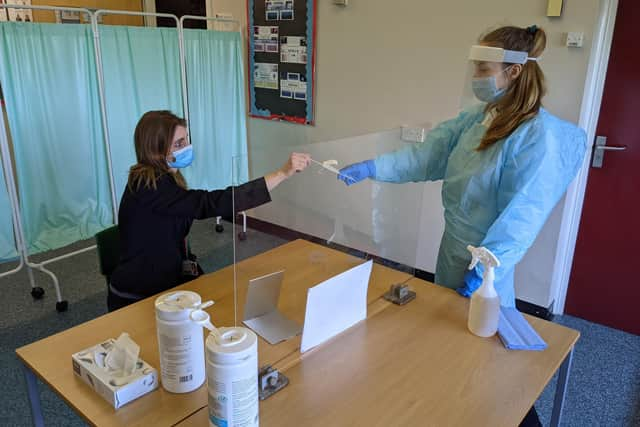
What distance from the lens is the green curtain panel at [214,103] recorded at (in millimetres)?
3521

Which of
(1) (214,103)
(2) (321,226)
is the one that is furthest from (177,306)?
(1) (214,103)

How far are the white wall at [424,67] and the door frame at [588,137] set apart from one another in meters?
0.03

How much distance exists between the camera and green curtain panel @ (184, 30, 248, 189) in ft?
11.6

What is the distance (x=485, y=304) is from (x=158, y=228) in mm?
1089

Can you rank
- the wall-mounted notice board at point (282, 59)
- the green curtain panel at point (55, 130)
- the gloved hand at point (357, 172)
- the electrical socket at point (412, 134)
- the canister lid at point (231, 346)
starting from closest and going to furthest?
the canister lid at point (231, 346)
the gloved hand at point (357, 172)
the electrical socket at point (412, 134)
the green curtain panel at point (55, 130)
the wall-mounted notice board at point (282, 59)

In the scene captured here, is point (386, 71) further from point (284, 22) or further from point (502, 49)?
point (502, 49)

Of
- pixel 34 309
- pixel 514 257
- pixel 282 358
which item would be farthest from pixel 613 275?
pixel 34 309

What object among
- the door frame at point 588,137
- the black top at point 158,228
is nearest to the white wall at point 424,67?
the door frame at point 588,137

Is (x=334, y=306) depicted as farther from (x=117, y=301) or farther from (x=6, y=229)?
(x=6, y=229)

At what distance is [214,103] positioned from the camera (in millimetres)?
3705

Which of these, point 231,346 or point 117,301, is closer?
point 231,346

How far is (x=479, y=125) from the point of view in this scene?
170 centimetres

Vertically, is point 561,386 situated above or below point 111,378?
below

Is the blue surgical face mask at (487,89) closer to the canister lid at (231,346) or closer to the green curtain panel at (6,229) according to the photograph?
the canister lid at (231,346)
